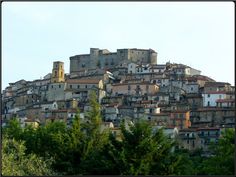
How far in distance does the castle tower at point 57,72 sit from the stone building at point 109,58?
8.14 metres

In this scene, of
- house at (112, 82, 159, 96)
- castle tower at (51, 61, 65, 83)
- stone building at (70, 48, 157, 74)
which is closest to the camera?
house at (112, 82, 159, 96)

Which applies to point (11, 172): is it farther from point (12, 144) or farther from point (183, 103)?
point (183, 103)

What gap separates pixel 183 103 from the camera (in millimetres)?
62312

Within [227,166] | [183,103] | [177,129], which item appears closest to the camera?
[227,166]

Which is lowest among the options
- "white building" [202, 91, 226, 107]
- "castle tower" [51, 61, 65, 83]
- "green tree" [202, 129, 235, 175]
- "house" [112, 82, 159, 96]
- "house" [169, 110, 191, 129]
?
"green tree" [202, 129, 235, 175]

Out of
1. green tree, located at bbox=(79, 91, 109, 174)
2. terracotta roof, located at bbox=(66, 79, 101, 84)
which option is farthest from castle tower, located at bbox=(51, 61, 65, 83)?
green tree, located at bbox=(79, 91, 109, 174)

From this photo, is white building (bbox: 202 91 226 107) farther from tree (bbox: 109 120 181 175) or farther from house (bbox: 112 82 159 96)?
tree (bbox: 109 120 181 175)

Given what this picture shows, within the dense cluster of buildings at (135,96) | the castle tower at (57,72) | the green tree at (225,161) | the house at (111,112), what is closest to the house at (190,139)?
the dense cluster of buildings at (135,96)

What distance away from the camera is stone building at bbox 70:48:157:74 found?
82.7 meters

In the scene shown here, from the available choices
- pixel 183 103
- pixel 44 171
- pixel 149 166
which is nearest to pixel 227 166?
pixel 149 166

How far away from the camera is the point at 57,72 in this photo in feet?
249

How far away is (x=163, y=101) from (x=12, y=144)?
45.6m

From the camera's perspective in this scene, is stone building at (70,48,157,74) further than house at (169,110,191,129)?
Yes

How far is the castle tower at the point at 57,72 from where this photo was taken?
75.0 meters
